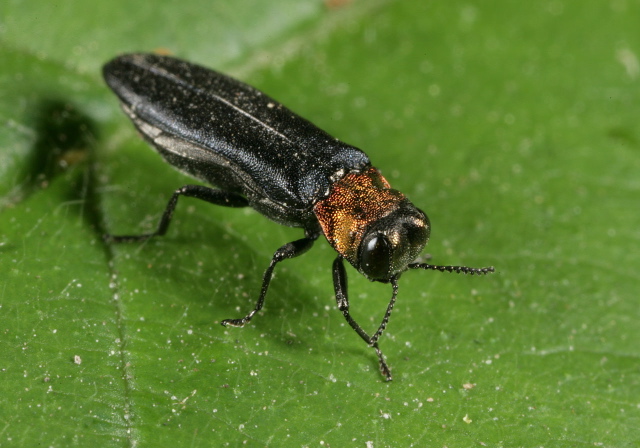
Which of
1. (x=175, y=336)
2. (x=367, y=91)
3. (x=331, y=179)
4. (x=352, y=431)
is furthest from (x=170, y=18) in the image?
(x=352, y=431)

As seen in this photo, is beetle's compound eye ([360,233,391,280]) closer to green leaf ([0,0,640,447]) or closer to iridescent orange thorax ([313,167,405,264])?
iridescent orange thorax ([313,167,405,264])

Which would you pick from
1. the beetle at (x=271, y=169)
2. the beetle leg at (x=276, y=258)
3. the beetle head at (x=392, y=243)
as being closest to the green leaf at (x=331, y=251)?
the beetle leg at (x=276, y=258)

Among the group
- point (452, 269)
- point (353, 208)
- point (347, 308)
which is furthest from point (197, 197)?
point (452, 269)

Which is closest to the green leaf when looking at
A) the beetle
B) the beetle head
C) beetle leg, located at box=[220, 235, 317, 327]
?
beetle leg, located at box=[220, 235, 317, 327]

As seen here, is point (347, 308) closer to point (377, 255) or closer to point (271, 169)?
point (377, 255)

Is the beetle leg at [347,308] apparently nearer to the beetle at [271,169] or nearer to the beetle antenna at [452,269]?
the beetle at [271,169]

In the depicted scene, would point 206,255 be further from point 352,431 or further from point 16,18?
point 16,18

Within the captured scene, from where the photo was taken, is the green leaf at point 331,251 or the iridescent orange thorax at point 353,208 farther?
the iridescent orange thorax at point 353,208
